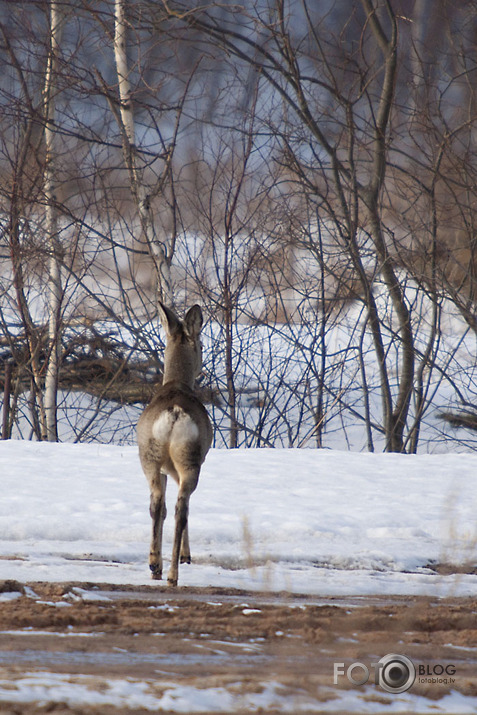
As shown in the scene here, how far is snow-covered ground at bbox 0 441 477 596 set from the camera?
172 inches

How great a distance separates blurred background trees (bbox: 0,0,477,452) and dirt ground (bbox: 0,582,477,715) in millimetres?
8037

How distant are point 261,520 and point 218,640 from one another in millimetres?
2883

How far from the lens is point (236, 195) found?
1162 centimetres

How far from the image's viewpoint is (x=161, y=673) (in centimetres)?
212

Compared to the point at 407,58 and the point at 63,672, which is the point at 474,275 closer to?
the point at 407,58

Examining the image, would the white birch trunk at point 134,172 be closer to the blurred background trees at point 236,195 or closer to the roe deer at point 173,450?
the blurred background trees at point 236,195

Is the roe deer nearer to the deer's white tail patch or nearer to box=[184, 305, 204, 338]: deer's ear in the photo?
the deer's white tail patch

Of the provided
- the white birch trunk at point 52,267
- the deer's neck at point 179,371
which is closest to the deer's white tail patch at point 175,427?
the deer's neck at point 179,371

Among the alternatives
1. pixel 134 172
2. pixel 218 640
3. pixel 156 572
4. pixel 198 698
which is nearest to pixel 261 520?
pixel 156 572

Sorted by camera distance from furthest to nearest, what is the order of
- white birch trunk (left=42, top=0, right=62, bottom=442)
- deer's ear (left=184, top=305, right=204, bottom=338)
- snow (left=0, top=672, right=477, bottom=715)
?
white birch trunk (left=42, top=0, right=62, bottom=442)
deer's ear (left=184, top=305, right=204, bottom=338)
snow (left=0, top=672, right=477, bottom=715)

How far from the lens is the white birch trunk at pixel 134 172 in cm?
1106

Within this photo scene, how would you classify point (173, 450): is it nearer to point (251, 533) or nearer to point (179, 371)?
point (179, 371)

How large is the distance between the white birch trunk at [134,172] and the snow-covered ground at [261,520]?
3746 mm

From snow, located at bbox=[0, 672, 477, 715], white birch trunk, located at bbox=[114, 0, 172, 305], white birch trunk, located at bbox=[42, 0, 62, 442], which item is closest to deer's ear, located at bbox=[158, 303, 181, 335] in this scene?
snow, located at bbox=[0, 672, 477, 715]
